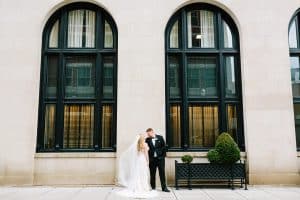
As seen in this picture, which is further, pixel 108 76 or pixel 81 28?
pixel 81 28

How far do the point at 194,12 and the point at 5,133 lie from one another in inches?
345

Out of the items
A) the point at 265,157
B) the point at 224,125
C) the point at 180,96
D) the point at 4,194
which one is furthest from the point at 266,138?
the point at 4,194

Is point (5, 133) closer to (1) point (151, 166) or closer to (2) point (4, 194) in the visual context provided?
(2) point (4, 194)

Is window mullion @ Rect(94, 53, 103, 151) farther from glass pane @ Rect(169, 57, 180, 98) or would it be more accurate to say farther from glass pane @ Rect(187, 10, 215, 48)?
glass pane @ Rect(187, 10, 215, 48)

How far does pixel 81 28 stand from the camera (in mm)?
12859

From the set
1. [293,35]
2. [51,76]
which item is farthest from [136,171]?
[293,35]

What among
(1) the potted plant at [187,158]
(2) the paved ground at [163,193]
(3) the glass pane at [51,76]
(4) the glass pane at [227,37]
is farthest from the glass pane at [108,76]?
(4) the glass pane at [227,37]

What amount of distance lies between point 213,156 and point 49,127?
247 inches

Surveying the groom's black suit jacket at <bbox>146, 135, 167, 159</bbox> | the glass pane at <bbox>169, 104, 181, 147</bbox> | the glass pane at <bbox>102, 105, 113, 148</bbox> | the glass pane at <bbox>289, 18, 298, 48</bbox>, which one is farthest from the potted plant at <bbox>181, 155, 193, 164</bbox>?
the glass pane at <bbox>289, 18, 298, 48</bbox>

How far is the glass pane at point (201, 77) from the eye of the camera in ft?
41.1

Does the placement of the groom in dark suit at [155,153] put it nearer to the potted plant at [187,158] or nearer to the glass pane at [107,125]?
the potted plant at [187,158]

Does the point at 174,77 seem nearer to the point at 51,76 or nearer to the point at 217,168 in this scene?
the point at 217,168

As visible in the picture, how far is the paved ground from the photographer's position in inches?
377

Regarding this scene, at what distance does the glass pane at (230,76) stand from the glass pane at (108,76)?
4.57 m
